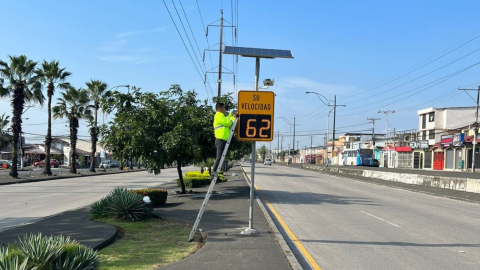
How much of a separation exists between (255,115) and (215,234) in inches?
111

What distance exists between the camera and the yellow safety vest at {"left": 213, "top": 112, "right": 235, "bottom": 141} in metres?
9.09

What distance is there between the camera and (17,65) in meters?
36.6

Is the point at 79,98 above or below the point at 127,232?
above

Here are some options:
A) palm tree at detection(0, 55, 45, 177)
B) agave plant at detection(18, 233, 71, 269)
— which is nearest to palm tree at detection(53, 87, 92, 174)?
palm tree at detection(0, 55, 45, 177)

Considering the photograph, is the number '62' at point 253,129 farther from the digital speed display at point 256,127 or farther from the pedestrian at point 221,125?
the pedestrian at point 221,125

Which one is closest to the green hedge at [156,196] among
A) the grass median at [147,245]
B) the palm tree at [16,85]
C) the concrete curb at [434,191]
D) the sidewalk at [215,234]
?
the sidewalk at [215,234]

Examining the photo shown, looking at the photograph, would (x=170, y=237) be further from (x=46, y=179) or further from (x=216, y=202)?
(x=46, y=179)

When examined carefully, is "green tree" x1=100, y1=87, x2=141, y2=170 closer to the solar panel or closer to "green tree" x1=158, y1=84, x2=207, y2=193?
"green tree" x1=158, y1=84, x2=207, y2=193

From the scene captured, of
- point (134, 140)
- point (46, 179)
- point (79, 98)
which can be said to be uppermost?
point (79, 98)

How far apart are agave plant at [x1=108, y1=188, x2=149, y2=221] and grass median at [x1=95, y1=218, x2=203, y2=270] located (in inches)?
10.0

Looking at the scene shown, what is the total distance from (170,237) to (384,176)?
32.6m

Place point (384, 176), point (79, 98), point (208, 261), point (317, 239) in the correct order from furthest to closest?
point (79, 98), point (384, 176), point (317, 239), point (208, 261)

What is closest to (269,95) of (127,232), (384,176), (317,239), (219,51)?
(317,239)

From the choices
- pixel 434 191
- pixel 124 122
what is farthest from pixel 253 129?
pixel 434 191
